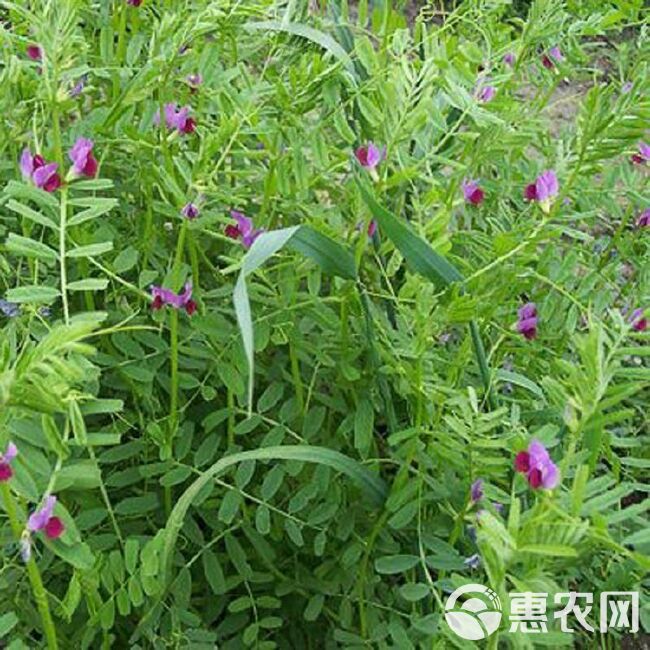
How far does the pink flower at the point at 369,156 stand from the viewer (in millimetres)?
1042

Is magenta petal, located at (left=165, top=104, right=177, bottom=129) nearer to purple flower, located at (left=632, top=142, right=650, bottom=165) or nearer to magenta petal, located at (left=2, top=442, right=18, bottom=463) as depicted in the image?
magenta petal, located at (left=2, top=442, right=18, bottom=463)

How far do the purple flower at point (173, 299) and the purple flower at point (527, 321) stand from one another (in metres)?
0.34

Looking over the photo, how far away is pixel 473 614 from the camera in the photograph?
958 mm

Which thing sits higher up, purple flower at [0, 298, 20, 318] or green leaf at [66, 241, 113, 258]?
green leaf at [66, 241, 113, 258]

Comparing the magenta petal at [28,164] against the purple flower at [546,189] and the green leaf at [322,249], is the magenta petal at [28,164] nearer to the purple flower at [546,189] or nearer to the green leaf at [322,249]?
the green leaf at [322,249]

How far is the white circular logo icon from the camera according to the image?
916mm

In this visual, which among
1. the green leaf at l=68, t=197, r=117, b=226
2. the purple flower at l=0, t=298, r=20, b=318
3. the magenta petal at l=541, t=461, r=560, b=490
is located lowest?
the purple flower at l=0, t=298, r=20, b=318

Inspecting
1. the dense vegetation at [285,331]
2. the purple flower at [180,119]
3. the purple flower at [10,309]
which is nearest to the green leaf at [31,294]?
the dense vegetation at [285,331]

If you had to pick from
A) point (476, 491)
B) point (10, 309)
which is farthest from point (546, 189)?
point (10, 309)

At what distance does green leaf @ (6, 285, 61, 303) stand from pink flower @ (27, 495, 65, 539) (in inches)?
6.5

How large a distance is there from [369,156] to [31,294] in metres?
0.30

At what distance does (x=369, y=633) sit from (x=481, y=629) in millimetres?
232

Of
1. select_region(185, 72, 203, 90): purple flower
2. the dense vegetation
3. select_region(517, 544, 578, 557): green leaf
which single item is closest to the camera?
select_region(517, 544, 578, 557): green leaf

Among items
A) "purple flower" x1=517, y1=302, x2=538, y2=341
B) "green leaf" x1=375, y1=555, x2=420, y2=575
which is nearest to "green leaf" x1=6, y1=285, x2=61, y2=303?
"green leaf" x1=375, y1=555, x2=420, y2=575
